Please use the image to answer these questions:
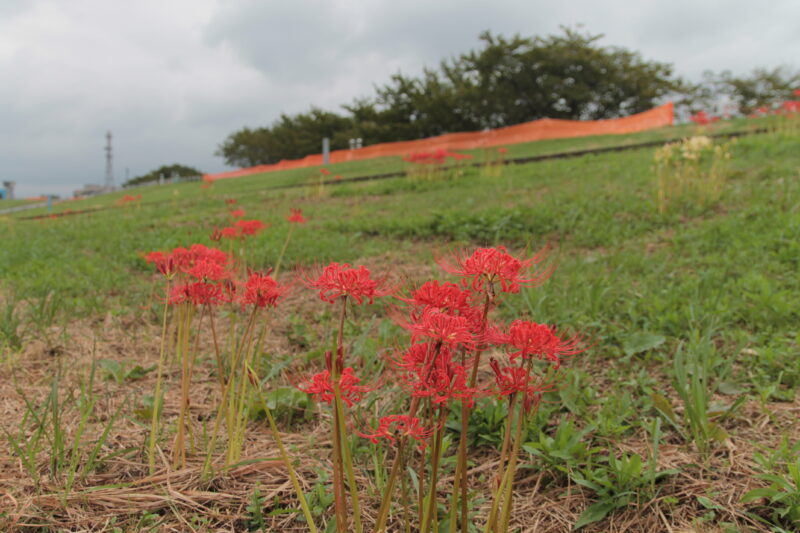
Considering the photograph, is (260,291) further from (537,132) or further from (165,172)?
(165,172)

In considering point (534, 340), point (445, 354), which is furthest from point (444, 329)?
point (534, 340)

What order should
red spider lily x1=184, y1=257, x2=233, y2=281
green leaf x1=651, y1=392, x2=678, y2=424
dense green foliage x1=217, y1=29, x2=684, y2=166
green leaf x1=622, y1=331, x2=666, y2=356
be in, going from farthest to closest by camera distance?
dense green foliage x1=217, y1=29, x2=684, y2=166
green leaf x1=622, y1=331, x2=666, y2=356
green leaf x1=651, y1=392, x2=678, y2=424
red spider lily x1=184, y1=257, x2=233, y2=281

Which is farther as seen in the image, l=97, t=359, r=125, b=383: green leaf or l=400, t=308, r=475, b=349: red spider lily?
l=97, t=359, r=125, b=383: green leaf

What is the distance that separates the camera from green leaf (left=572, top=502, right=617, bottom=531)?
1529 mm

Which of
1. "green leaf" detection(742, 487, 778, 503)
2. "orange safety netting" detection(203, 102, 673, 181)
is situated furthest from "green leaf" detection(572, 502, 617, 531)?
"orange safety netting" detection(203, 102, 673, 181)

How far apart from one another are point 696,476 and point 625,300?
64.6 inches

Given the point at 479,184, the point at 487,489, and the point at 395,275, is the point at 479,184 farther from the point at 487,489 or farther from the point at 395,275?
the point at 487,489

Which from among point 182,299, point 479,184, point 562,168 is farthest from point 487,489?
point 562,168

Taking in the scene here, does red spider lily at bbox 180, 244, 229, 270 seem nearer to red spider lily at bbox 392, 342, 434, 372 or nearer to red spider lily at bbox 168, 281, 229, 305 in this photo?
red spider lily at bbox 168, 281, 229, 305

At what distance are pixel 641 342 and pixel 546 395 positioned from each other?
76 centimetres

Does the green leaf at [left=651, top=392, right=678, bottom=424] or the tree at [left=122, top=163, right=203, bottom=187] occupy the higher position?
the tree at [left=122, top=163, right=203, bottom=187]

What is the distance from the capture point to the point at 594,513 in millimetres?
1561

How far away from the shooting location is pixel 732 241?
13.7 feet

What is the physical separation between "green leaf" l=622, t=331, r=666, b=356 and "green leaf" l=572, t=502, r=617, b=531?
1136 millimetres
